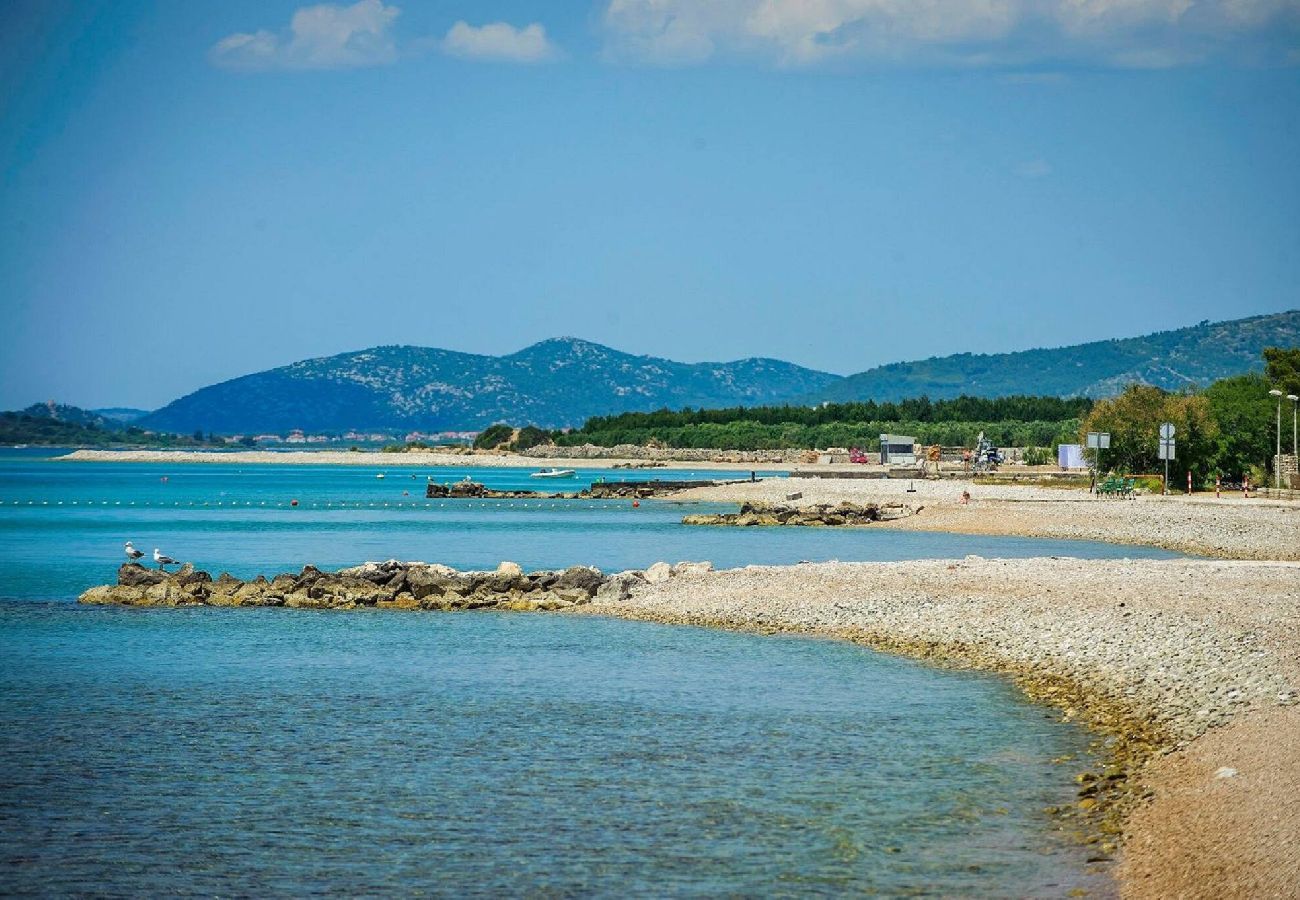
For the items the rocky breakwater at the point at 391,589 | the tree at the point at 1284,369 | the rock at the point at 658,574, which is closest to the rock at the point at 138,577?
the rocky breakwater at the point at 391,589

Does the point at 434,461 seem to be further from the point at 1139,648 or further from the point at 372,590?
the point at 1139,648

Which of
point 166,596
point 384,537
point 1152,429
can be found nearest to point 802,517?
point 384,537

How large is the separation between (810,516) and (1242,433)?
22675 mm

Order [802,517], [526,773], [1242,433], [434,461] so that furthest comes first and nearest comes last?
[434,461], [1242,433], [802,517], [526,773]

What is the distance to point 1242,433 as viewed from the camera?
225 ft

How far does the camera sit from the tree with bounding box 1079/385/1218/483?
65188mm

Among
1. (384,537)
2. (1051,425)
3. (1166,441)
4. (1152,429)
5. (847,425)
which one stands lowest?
(384,537)

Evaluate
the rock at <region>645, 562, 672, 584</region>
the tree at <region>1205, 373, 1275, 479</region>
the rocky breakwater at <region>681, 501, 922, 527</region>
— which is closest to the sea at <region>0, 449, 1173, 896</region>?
the rock at <region>645, 562, 672, 584</region>

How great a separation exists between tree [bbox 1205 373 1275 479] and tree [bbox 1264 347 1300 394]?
1.17 meters

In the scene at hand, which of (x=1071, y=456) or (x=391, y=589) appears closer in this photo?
(x=391, y=589)

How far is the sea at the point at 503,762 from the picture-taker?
1131cm

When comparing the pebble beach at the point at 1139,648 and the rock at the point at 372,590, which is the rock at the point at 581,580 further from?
the pebble beach at the point at 1139,648

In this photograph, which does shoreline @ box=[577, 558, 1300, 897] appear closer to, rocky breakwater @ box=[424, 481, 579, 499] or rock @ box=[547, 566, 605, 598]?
rock @ box=[547, 566, 605, 598]

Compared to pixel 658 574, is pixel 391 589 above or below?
below
